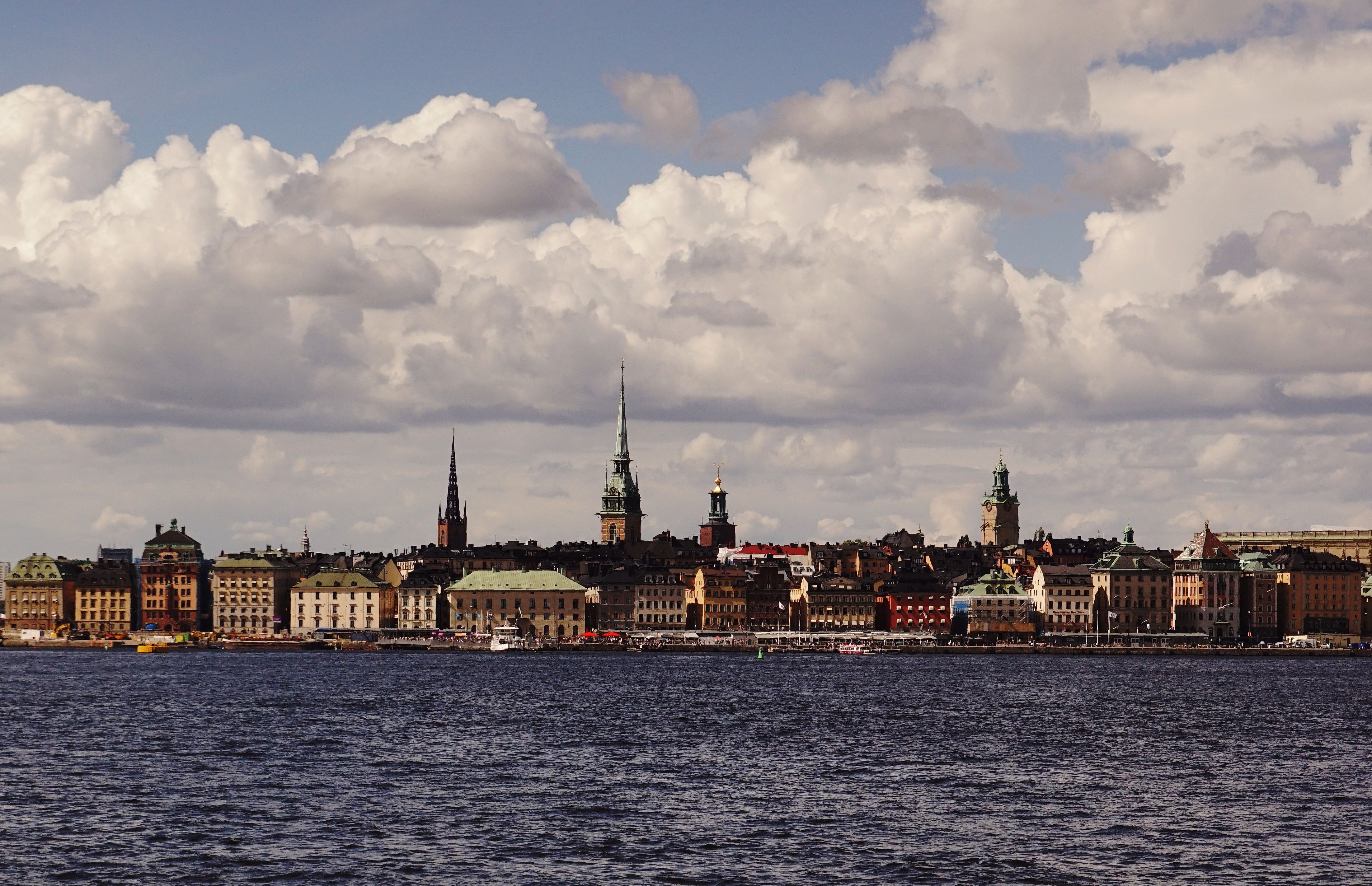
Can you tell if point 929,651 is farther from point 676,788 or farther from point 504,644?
point 676,788

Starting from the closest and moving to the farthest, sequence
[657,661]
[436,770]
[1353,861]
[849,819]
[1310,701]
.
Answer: [1353,861] → [849,819] → [436,770] → [1310,701] → [657,661]

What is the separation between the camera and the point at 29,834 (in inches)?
1800

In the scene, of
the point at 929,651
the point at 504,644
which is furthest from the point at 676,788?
the point at 929,651

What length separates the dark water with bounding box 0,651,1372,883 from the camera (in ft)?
139

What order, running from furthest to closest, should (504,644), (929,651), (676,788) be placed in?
1. (929,651)
2. (504,644)
3. (676,788)

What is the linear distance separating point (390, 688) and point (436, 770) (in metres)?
51.7

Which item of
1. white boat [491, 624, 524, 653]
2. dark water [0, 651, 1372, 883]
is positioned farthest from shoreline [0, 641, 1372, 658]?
dark water [0, 651, 1372, 883]

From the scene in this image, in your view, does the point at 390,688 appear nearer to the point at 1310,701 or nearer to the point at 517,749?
the point at 517,749

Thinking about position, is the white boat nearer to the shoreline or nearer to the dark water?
the shoreline

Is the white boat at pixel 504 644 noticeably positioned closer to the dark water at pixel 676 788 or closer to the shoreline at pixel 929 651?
the shoreline at pixel 929 651

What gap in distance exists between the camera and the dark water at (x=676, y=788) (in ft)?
139

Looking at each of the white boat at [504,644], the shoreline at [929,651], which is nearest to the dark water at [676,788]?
the white boat at [504,644]

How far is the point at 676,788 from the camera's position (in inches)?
2189

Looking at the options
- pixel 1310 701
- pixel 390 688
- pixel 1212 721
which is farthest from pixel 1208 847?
pixel 390 688
